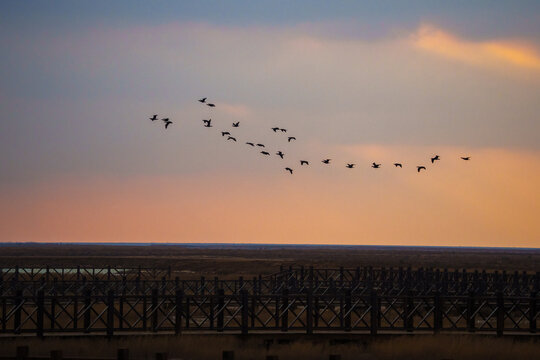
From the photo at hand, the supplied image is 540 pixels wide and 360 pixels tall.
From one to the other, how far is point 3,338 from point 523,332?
18.1 m

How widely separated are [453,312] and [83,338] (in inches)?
1079

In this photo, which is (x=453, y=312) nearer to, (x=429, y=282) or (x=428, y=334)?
(x=429, y=282)

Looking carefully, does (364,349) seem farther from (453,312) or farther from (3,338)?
(453,312)

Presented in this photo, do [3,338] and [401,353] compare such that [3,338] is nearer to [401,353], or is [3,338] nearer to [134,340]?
[134,340]

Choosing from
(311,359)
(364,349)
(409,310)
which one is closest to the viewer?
(311,359)

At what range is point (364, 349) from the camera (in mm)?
34312

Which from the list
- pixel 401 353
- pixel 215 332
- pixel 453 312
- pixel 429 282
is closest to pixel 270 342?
pixel 215 332

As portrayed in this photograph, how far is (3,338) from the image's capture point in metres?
32.9

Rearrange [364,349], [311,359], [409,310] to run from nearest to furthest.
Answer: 1. [311,359]
2. [364,349]
3. [409,310]

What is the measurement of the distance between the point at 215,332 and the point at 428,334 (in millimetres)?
7420

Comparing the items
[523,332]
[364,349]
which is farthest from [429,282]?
[364,349]

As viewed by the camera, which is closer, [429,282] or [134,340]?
[134,340]

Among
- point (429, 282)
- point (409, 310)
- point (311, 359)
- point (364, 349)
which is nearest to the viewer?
point (311, 359)

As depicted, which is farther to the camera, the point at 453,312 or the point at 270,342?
the point at 453,312
